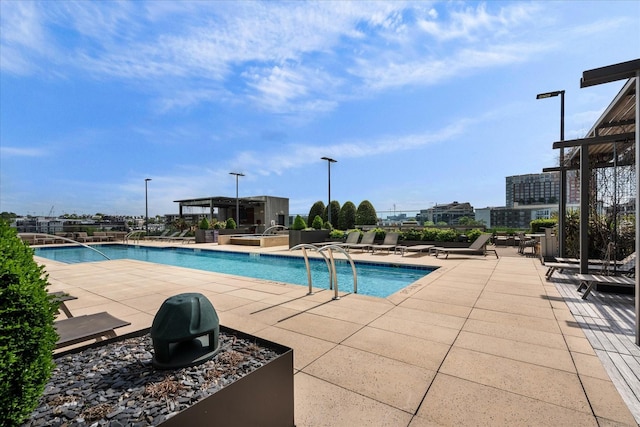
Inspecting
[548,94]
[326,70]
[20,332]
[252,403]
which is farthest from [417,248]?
[20,332]

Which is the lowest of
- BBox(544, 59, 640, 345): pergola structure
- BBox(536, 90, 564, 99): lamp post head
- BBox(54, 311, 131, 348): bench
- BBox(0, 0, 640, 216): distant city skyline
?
BBox(54, 311, 131, 348): bench

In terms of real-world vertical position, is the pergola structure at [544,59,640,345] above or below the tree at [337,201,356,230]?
above

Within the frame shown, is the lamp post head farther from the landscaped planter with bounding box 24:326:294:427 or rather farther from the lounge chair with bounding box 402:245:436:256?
the landscaped planter with bounding box 24:326:294:427

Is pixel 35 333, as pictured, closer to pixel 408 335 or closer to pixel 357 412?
pixel 357 412

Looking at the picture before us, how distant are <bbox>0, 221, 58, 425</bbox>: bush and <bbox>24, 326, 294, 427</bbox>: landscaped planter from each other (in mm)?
343

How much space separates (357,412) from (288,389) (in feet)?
1.70

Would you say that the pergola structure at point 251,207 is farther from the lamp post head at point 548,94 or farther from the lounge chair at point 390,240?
the lamp post head at point 548,94

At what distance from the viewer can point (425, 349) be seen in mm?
2873

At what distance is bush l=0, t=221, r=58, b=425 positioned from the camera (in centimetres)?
117

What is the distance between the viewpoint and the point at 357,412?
76.3 inches

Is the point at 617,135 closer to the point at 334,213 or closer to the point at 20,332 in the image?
the point at 20,332

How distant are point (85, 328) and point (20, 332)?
179cm

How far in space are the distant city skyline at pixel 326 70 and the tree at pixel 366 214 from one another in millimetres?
4242

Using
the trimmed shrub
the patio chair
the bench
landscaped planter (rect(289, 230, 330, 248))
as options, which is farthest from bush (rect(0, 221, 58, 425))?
the trimmed shrub
